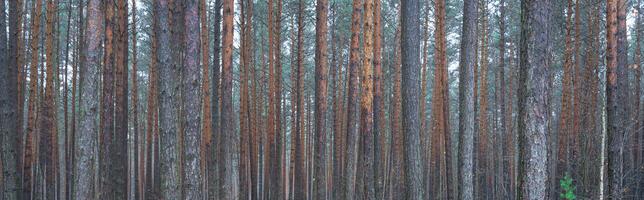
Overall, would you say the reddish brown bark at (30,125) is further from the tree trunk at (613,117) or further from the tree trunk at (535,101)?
the tree trunk at (613,117)

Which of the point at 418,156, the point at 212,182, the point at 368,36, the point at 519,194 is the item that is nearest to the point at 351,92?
the point at 368,36

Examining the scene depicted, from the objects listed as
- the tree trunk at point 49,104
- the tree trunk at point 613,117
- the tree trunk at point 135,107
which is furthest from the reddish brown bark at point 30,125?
the tree trunk at point 613,117

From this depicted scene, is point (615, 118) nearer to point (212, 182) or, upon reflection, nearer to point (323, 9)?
point (323, 9)

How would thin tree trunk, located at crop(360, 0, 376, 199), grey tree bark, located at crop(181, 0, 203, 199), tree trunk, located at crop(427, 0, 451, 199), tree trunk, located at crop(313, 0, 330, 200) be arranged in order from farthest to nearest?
tree trunk, located at crop(427, 0, 451, 199)
tree trunk, located at crop(313, 0, 330, 200)
thin tree trunk, located at crop(360, 0, 376, 199)
grey tree bark, located at crop(181, 0, 203, 199)

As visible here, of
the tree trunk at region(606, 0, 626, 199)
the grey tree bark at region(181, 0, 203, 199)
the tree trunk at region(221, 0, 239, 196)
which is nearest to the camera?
the grey tree bark at region(181, 0, 203, 199)

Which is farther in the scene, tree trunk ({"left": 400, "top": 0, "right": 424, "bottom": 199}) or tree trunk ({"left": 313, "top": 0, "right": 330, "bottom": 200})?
tree trunk ({"left": 313, "top": 0, "right": 330, "bottom": 200})

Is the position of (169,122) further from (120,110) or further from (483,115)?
(483,115)

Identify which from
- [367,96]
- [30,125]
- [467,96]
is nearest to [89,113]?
[367,96]

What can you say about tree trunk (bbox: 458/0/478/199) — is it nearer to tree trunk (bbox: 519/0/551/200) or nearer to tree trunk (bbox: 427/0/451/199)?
tree trunk (bbox: 427/0/451/199)

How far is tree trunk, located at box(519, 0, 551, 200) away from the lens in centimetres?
550

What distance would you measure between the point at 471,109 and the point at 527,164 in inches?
207

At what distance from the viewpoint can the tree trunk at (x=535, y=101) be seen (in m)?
5.50

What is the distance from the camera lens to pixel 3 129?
8.65 meters

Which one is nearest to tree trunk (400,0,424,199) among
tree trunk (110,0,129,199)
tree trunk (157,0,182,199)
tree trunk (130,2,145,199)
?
tree trunk (157,0,182,199)
